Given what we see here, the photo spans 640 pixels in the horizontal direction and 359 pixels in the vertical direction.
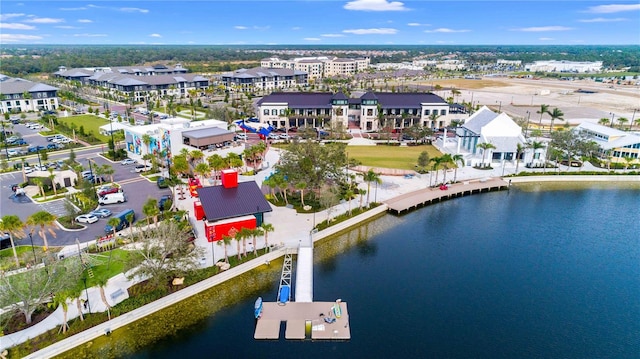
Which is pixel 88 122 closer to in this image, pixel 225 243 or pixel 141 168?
pixel 141 168

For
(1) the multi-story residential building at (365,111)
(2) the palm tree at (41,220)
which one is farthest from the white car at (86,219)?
(1) the multi-story residential building at (365,111)

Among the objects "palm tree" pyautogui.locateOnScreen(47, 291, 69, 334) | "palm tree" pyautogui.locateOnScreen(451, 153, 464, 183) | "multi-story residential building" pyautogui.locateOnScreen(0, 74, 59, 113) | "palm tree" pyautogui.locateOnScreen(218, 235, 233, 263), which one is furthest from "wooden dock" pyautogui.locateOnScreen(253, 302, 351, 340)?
"multi-story residential building" pyautogui.locateOnScreen(0, 74, 59, 113)

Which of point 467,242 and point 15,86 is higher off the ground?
point 15,86

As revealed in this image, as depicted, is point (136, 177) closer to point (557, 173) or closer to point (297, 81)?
point (557, 173)

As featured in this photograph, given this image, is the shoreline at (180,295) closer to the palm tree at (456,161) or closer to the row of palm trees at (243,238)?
the row of palm trees at (243,238)

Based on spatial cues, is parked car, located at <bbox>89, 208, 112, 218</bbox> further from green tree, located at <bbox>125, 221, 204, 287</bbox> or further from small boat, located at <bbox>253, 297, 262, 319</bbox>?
small boat, located at <bbox>253, 297, 262, 319</bbox>

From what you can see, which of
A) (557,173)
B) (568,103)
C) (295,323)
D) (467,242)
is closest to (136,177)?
(295,323)

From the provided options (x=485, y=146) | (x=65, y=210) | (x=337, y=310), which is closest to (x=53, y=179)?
(x=65, y=210)
